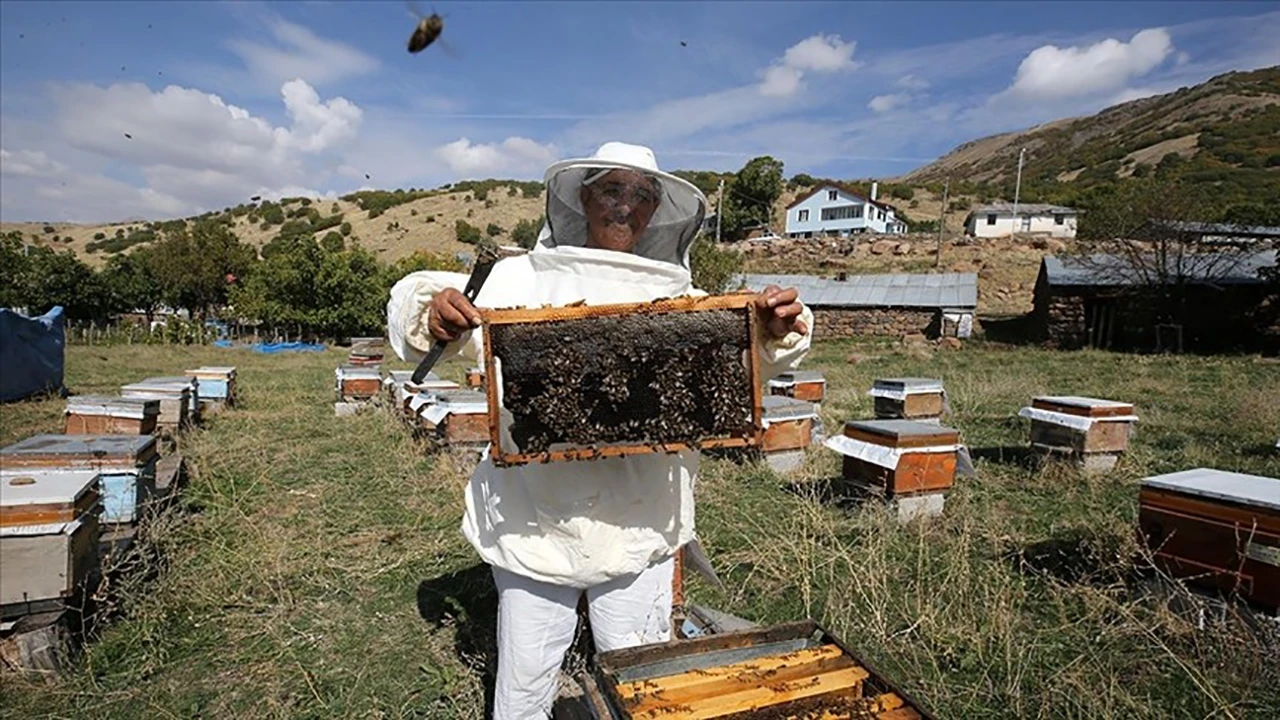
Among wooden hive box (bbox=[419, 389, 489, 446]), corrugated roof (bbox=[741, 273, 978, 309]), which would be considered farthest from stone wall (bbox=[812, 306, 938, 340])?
wooden hive box (bbox=[419, 389, 489, 446])

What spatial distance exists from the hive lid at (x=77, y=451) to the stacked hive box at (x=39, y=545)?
808 millimetres

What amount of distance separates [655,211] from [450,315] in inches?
35.3

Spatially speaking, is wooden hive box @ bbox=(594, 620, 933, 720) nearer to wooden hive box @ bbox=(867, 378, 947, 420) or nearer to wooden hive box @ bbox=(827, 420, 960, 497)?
wooden hive box @ bbox=(827, 420, 960, 497)

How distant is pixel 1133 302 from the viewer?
69.0 ft

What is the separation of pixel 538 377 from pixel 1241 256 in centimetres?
2718

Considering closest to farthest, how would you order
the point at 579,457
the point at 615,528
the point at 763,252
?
1. the point at 579,457
2. the point at 615,528
3. the point at 763,252

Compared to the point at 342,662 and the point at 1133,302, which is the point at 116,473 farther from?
the point at 1133,302

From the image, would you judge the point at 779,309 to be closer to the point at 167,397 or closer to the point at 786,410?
the point at 786,410

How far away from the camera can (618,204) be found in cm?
237

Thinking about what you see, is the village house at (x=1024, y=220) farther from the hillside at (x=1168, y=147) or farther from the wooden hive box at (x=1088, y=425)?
the wooden hive box at (x=1088, y=425)

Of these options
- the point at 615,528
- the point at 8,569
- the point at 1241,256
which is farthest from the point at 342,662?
the point at 1241,256

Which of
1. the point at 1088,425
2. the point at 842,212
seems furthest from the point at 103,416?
the point at 842,212

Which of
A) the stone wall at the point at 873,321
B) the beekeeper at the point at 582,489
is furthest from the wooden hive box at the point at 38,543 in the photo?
the stone wall at the point at 873,321

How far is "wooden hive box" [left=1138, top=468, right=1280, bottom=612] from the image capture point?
349cm
